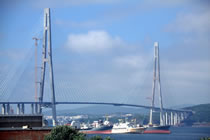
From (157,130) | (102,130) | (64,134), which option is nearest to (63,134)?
(64,134)

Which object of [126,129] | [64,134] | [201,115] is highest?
[64,134]

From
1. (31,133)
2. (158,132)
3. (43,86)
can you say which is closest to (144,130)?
(158,132)

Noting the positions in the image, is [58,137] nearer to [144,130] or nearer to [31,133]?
[31,133]

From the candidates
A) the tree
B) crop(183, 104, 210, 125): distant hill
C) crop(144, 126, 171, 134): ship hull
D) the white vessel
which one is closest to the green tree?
the tree

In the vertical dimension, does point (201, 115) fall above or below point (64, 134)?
below

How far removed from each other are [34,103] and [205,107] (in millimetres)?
73235

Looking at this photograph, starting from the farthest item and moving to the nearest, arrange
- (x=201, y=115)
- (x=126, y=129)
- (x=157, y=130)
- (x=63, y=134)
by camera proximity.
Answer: (x=201, y=115) → (x=126, y=129) → (x=157, y=130) → (x=63, y=134)

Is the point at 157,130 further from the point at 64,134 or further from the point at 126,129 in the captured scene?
the point at 64,134

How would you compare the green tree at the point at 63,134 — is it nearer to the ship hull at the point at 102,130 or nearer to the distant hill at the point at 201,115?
the ship hull at the point at 102,130

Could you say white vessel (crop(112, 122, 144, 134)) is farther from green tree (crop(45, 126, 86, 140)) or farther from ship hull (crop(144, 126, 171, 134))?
green tree (crop(45, 126, 86, 140))

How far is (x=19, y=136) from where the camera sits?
2511cm

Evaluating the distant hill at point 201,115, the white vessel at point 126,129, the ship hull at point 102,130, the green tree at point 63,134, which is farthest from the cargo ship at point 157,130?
the green tree at point 63,134

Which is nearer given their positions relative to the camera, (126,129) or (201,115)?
(126,129)

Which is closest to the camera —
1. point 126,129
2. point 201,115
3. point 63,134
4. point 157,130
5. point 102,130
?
point 63,134
